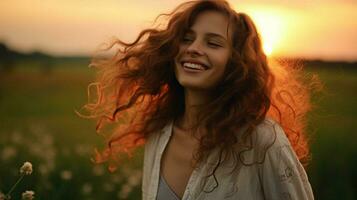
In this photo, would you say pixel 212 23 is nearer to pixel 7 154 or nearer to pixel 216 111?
pixel 216 111

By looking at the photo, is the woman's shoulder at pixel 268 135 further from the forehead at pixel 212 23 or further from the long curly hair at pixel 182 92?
the forehead at pixel 212 23

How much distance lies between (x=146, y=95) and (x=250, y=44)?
24.6 inches

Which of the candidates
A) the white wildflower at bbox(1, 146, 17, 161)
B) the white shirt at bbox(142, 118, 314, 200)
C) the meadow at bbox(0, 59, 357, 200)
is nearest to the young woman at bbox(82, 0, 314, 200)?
the white shirt at bbox(142, 118, 314, 200)

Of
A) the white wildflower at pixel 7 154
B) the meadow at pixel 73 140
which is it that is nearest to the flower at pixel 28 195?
the meadow at pixel 73 140

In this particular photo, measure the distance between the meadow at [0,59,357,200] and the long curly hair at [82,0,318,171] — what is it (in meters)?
0.39

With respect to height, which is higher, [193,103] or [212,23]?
[212,23]

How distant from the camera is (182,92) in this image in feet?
10.6

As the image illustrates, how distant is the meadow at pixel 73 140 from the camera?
461cm

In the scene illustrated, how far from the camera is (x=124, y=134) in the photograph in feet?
11.3

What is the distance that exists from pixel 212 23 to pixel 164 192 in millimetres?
692

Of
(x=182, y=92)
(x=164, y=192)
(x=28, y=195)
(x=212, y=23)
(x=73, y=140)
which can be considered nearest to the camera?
(x=28, y=195)

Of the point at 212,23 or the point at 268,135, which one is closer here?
the point at 268,135

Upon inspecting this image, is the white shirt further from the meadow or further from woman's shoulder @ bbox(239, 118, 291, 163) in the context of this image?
the meadow

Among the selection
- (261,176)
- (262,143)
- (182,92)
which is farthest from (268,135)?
(182,92)
